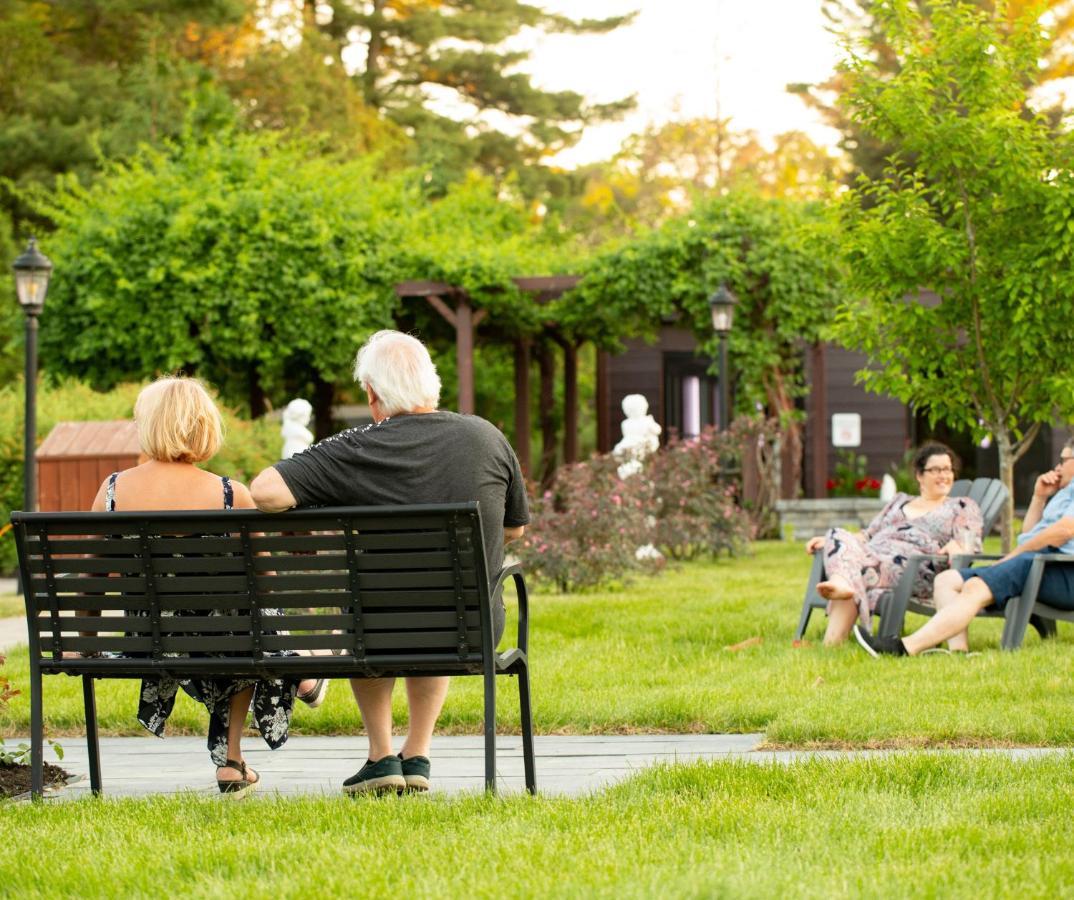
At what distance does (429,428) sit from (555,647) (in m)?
3.68

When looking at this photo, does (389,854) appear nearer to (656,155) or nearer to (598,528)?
(598,528)

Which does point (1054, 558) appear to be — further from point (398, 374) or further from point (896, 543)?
point (398, 374)

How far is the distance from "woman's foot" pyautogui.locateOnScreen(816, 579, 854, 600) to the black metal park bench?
327 centimetres

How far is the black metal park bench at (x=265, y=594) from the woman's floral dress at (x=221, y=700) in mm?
261

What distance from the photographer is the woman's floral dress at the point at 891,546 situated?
25.7ft

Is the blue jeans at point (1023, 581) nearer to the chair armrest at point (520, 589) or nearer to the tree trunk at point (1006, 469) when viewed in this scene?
the tree trunk at point (1006, 469)

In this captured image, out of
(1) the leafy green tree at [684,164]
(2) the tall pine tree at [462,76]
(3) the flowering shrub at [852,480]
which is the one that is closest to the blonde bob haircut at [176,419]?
(3) the flowering shrub at [852,480]

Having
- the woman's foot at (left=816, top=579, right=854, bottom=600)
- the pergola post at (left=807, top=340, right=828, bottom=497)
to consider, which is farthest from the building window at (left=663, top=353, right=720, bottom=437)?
the woman's foot at (left=816, top=579, right=854, bottom=600)

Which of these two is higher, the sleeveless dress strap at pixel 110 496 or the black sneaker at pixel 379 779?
the sleeveless dress strap at pixel 110 496

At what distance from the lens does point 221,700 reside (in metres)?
4.76

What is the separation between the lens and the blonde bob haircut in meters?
4.68

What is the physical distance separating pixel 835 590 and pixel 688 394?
17.6 meters

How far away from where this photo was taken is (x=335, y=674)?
4.43 metres

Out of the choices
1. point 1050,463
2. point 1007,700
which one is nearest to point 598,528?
point 1007,700
